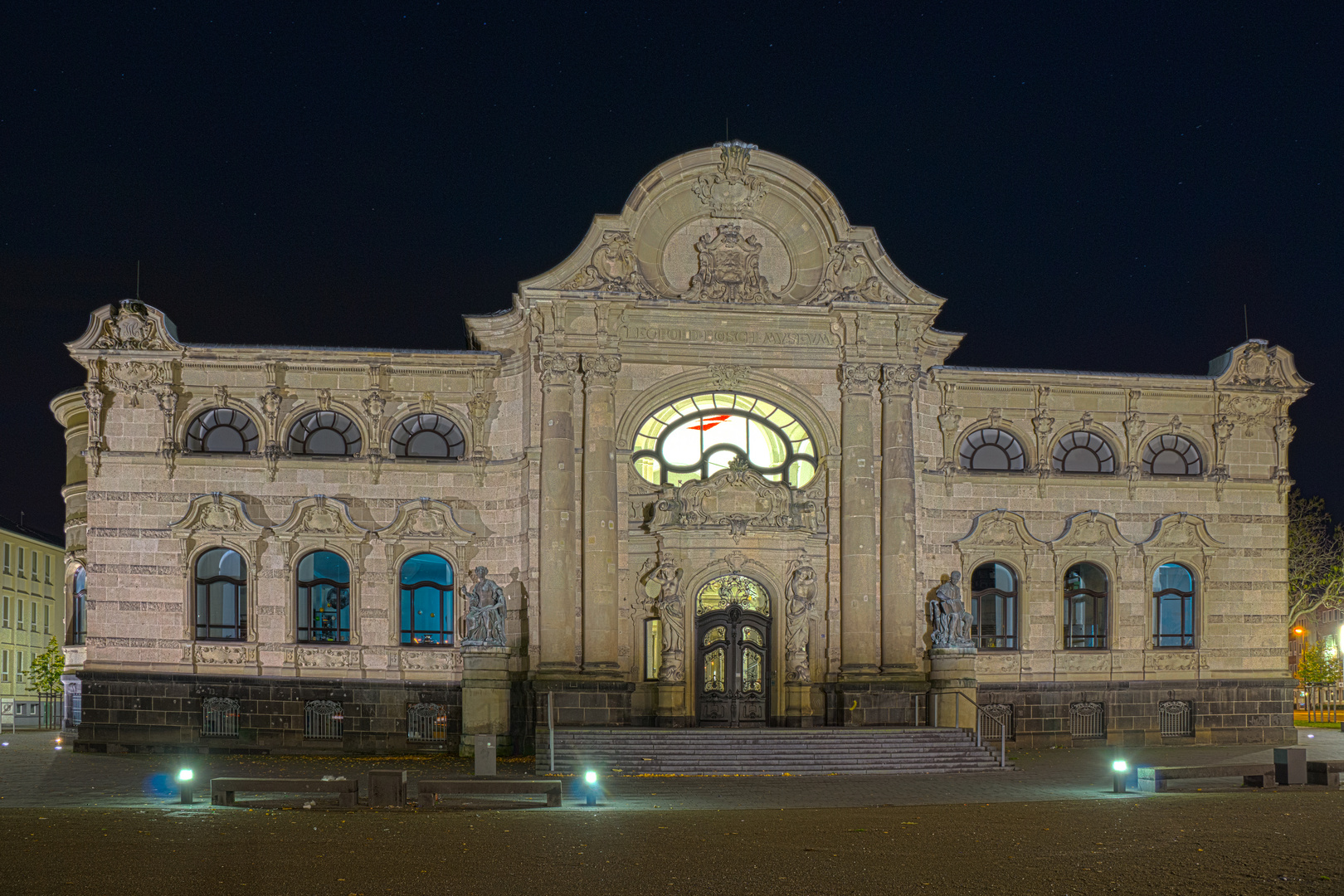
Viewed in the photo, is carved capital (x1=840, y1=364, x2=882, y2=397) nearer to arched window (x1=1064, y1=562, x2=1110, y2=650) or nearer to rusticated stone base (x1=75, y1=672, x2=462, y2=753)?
arched window (x1=1064, y1=562, x2=1110, y2=650)

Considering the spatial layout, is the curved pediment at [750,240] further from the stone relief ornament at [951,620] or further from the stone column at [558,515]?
the stone relief ornament at [951,620]

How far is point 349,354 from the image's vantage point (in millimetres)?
35812

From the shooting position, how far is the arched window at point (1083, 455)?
37969 millimetres

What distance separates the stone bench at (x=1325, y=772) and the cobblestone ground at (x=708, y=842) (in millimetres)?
457

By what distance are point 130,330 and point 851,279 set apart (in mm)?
18431

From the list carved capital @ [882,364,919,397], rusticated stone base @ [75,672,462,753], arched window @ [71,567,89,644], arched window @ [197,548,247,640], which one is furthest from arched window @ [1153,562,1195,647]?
arched window @ [71,567,89,644]

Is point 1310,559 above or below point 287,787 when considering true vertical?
above

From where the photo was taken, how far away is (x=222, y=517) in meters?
35.3

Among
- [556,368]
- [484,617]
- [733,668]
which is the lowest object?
[733,668]

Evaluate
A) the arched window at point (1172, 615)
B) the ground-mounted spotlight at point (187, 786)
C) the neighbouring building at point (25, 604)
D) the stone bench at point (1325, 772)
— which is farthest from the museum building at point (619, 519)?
the neighbouring building at point (25, 604)

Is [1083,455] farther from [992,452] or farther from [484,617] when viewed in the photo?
[484,617]

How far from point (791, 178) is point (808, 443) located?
6792 mm

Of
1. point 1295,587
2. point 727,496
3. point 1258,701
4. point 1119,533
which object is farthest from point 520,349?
point 1295,587

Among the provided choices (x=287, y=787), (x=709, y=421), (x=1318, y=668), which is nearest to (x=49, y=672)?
(x=709, y=421)
